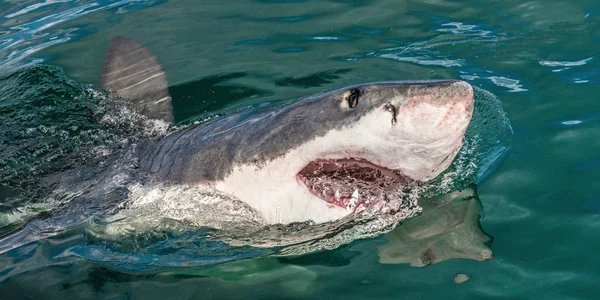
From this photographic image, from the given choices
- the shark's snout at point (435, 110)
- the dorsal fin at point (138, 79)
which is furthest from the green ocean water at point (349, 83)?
the shark's snout at point (435, 110)

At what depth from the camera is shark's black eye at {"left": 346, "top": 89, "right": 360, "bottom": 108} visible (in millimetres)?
3123

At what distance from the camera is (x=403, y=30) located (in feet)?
22.4

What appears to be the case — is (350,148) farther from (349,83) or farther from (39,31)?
(39,31)

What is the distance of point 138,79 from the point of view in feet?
18.9

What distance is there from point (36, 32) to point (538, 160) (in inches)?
224

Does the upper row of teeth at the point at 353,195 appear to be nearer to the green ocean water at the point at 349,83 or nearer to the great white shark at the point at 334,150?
the great white shark at the point at 334,150

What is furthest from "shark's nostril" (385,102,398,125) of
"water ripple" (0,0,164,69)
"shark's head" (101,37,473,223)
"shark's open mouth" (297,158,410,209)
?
"water ripple" (0,0,164,69)

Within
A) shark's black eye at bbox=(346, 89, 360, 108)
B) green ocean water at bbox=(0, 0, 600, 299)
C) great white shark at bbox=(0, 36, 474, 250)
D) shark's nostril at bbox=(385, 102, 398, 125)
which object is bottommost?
green ocean water at bbox=(0, 0, 600, 299)

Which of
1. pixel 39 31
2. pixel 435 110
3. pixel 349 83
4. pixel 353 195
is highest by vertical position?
pixel 435 110

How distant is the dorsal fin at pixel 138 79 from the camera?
5.55m

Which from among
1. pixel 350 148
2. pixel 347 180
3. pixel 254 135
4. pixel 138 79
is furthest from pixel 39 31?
pixel 350 148

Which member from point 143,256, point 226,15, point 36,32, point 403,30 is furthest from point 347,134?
point 36,32

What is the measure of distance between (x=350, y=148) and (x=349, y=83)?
9.18 feet

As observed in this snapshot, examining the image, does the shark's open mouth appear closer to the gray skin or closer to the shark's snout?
the gray skin
